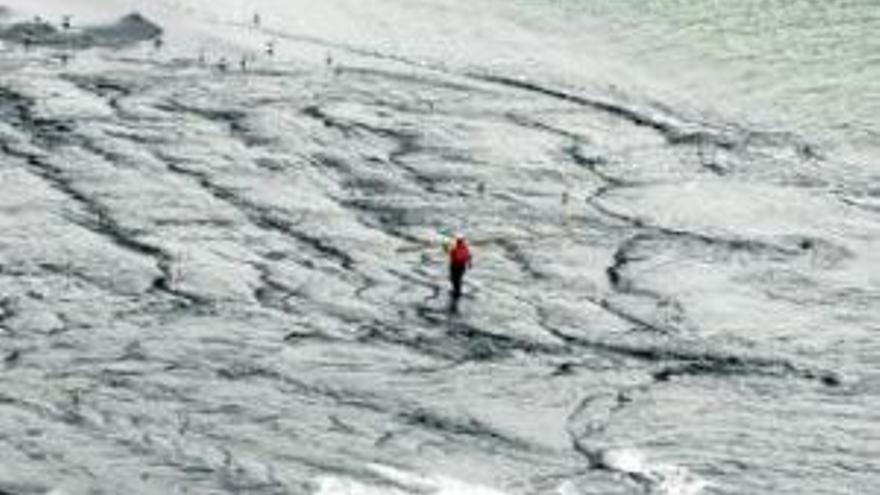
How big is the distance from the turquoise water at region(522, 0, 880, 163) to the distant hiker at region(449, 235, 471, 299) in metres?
15.7

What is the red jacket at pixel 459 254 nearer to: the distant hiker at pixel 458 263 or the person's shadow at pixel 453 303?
the distant hiker at pixel 458 263

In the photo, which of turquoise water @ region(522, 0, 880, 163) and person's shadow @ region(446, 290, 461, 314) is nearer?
person's shadow @ region(446, 290, 461, 314)

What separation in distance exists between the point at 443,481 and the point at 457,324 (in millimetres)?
5916

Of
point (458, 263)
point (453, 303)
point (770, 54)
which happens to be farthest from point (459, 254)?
point (770, 54)

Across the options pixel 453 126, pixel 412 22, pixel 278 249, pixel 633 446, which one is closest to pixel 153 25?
pixel 412 22

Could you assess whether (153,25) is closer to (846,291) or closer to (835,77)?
(835,77)

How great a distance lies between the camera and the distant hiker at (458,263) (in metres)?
27.1

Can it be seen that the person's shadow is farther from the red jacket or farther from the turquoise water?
the turquoise water

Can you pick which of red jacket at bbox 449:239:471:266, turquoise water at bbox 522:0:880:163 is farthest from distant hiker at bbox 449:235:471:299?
turquoise water at bbox 522:0:880:163

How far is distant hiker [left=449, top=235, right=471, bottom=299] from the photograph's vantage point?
88.8 feet

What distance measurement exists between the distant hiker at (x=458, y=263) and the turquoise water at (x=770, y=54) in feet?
51.4

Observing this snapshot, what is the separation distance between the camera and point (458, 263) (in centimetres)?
2712

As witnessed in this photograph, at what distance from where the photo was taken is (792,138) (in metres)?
40.5

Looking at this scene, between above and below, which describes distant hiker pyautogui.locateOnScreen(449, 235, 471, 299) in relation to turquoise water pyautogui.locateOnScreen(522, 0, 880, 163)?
below
